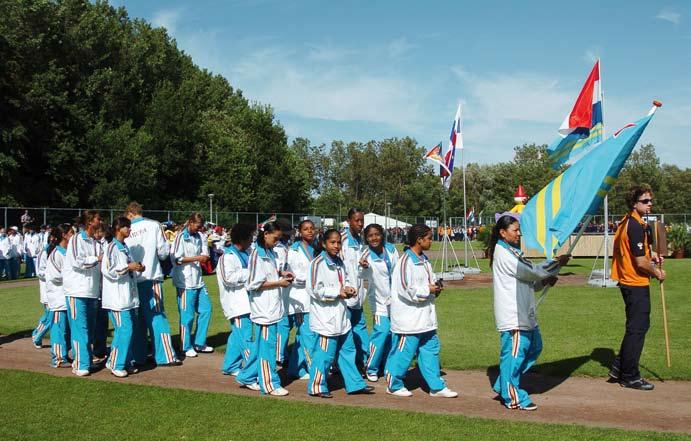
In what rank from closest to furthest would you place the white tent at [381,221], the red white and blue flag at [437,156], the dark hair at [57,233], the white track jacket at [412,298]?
the white track jacket at [412,298] < the dark hair at [57,233] < the red white and blue flag at [437,156] < the white tent at [381,221]

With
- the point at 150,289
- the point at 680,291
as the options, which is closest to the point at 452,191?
the point at 680,291

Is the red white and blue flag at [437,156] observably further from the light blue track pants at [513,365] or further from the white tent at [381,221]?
the white tent at [381,221]

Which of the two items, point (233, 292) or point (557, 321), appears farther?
point (557, 321)

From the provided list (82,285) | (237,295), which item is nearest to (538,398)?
(237,295)

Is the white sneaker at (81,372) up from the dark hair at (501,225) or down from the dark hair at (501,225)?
down

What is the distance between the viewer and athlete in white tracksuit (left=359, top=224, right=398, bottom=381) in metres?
8.01

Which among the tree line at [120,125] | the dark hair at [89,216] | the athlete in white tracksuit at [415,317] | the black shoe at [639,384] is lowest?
the black shoe at [639,384]

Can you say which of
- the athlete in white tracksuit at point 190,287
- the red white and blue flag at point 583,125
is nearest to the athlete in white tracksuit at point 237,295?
the athlete in white tracksuit at point 190,287

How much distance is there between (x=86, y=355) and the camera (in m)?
8.65

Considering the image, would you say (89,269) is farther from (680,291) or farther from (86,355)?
(680,291)

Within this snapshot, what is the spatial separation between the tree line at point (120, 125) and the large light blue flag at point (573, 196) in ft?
117

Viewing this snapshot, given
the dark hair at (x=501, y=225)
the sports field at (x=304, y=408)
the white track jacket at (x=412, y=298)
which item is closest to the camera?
the sports field at (x=304, y=408)

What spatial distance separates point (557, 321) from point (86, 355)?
25.8ft

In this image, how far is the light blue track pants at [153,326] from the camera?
9.18m
